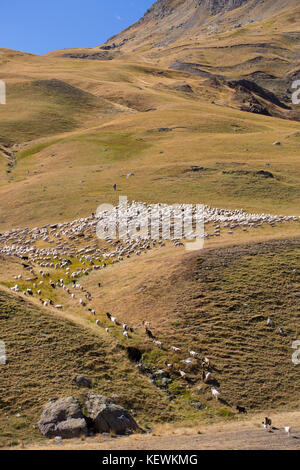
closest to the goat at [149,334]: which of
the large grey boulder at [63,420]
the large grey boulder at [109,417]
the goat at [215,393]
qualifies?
the goat at [215,393]

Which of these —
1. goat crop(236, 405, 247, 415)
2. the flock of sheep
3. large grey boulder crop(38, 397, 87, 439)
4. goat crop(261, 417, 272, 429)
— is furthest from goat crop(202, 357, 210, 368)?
the flock of sheep

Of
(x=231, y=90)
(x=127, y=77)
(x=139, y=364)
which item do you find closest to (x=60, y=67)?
(x=127, y=77)

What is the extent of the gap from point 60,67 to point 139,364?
7698 inches

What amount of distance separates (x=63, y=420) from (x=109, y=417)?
1.69 m

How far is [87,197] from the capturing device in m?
52.6

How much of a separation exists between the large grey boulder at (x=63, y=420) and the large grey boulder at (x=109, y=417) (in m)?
0.49

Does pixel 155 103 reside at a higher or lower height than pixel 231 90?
lower

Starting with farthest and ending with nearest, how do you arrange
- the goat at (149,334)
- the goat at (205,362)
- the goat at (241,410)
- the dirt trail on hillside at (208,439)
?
the goat at (149,334), the goat at (205,362), the goat at (241,410), the dirt trail on hillside at (208,439)

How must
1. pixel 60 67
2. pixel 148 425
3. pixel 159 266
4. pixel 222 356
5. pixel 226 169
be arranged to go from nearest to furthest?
pixel 148 425 < pixel 222 356 < pixel 159 266 < pixel 226 169 < pixel 60 67

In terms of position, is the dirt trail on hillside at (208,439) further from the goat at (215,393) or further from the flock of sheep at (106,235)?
the flock of sheep at (106,235)

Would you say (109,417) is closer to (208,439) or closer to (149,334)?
(208,439)

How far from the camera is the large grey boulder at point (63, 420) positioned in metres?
14.8
